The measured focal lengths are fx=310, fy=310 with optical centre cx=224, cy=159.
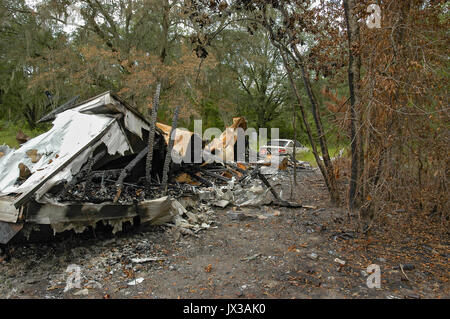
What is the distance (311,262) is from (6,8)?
15.9 m

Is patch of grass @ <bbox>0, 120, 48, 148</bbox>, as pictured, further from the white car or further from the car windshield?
the car windshield

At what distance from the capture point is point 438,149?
474 cm

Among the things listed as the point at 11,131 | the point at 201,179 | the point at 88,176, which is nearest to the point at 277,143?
the point at 201,179

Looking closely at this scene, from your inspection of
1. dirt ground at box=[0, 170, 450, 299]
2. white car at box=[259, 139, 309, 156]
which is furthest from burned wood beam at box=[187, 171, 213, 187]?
white car at box=[259, 139, 309, 156]

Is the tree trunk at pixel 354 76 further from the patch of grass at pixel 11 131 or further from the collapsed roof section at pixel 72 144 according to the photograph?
the patch of grass at pixel 11 131

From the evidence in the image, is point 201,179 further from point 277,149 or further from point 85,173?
point 277,149

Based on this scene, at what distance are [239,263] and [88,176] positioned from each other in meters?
2.30

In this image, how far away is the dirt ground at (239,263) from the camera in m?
3.38

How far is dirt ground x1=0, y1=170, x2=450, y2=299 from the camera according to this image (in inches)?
133

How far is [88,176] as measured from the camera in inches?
160

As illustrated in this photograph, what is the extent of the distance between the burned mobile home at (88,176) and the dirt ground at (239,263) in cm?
45

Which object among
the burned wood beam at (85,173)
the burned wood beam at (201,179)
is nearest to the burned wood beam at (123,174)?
the burned wood beam at (85,173)
